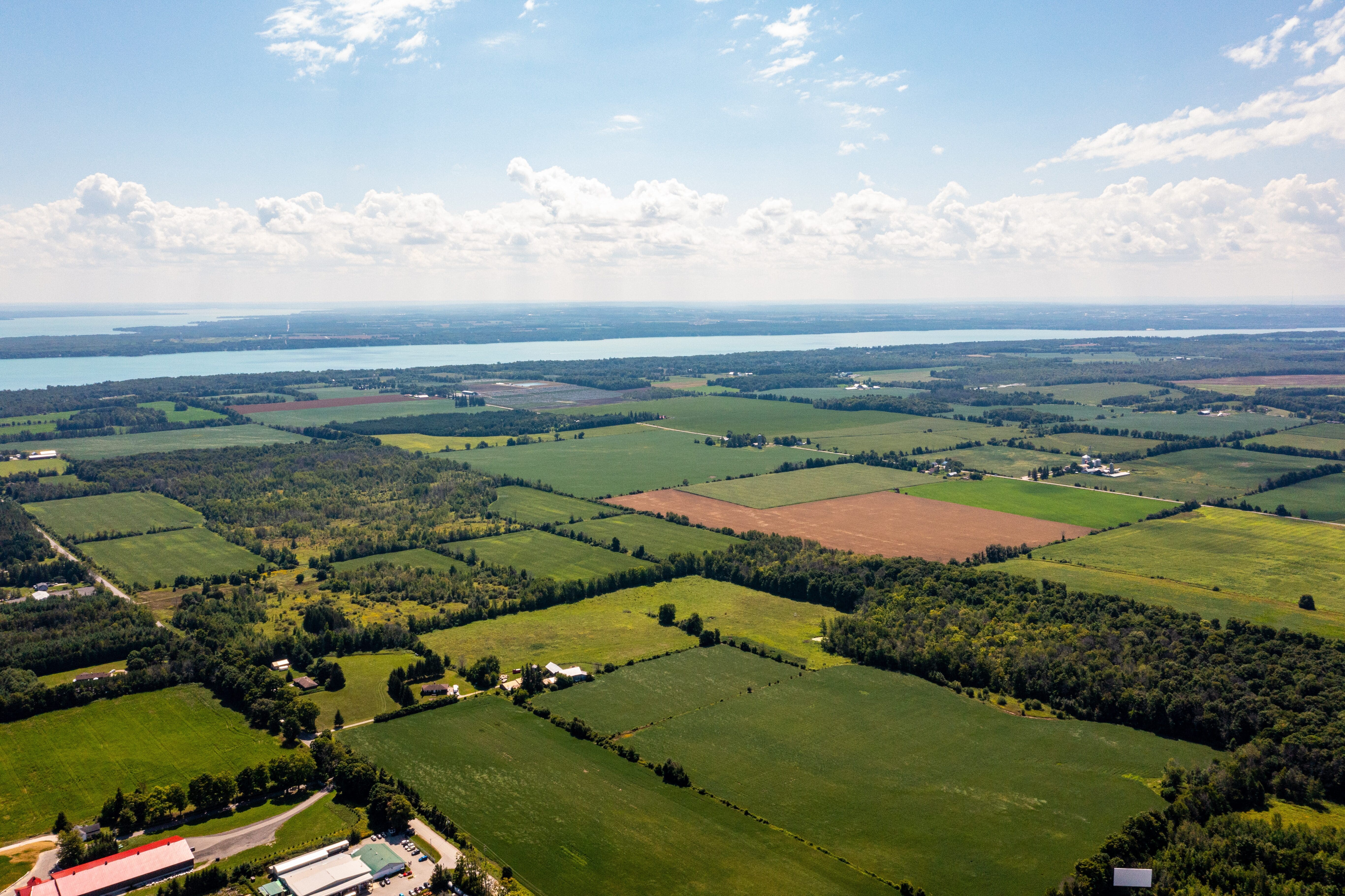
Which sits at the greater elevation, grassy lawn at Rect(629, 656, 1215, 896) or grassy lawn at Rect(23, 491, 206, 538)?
grassy lawn at Rect(23, 491, 206, 538)

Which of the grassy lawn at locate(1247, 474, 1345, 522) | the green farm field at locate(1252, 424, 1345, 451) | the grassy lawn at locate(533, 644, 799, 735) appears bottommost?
the grassy lawn at locate(533, 644, 799, 735)

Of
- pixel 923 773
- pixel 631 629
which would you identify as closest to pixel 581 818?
pixel 923 773

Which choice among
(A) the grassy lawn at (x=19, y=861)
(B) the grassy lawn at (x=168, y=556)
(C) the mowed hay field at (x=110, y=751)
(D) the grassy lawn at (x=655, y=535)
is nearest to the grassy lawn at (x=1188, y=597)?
(D) the grassy lawn at (x=655, y=535)

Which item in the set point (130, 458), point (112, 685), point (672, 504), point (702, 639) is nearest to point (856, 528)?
point (672, 504)

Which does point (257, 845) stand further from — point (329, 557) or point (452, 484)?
point (452, 484)

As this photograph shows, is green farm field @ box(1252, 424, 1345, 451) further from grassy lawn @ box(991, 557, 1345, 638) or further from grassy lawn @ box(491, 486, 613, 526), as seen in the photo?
grassy lawn @ box(491, 486, 613, 526)

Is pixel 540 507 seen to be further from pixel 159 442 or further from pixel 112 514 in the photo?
pixel 159 442

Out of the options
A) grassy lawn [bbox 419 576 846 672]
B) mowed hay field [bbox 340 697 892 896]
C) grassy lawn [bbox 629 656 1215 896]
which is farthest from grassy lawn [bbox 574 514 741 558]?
mowed hay field [bbox 340 697 892 896]

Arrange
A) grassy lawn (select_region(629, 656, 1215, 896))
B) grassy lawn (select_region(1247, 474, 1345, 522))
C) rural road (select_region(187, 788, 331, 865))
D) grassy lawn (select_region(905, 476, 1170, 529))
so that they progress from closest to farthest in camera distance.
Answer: grassy lawn (select_region(629, 656, 1215, 896))
rural road (select_region(187, 788, 331, 865))
grassy lawn (select_region(1247, 474, 1345, 522))
grassy lawn (select_region(905, 476, 1170, 529))
